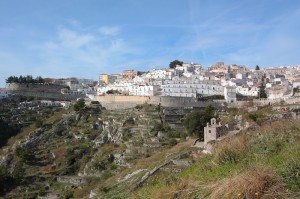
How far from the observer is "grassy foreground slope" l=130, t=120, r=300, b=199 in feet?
13.0

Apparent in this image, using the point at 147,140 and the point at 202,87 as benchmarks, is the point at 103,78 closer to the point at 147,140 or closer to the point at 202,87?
the point at 202,87

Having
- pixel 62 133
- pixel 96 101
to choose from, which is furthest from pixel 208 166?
pixel 96 101

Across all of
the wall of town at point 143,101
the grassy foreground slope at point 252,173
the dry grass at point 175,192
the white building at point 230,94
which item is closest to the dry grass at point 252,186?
→ the grassy foreground slope at point 252,173

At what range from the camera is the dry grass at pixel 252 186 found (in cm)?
389

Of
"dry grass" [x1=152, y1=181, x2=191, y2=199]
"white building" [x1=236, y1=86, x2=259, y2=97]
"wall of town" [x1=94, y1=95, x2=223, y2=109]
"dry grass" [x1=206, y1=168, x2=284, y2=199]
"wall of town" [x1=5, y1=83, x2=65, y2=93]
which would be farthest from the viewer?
"wall of town" [x1=5, y1=83, x2=65, y2=93]

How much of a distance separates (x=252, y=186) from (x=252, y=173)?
28cm

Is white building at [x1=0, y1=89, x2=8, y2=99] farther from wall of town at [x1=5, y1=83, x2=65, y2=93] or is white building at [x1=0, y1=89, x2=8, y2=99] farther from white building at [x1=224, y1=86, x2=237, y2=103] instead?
white building at [x1=224, y1=86, x2=237, y2=103]

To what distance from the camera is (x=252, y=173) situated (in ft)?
13.7

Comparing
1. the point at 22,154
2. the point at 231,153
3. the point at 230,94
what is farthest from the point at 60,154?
the point at 231,153

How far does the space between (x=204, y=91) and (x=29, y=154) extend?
31.1m

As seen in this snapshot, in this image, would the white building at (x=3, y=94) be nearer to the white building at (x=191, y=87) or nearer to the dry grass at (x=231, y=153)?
the white building at (x=191, y=87)

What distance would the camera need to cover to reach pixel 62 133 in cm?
3947

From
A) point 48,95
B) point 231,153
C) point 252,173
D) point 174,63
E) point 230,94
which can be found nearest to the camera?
Answer: point 252,173

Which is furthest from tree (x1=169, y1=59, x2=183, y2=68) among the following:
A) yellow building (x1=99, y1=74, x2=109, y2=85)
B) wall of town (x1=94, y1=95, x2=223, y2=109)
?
wall of town (x1=94, y1=95, x2=223, y2=109)
